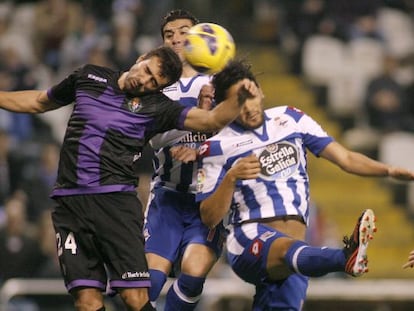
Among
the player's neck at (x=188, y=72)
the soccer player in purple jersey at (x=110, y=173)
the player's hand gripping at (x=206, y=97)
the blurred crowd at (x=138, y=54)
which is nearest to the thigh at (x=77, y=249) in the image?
the soccer player in purple jersey at (x=110, y=173)

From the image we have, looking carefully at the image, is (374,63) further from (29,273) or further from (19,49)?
(29,273)

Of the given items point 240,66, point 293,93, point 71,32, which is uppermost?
point 240,66

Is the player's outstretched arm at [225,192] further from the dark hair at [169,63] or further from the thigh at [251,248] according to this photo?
the dark hair at [169,63]

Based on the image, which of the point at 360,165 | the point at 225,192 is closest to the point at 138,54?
the point at 360,165

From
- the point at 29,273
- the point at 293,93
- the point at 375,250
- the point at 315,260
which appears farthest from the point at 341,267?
the point at 293,93

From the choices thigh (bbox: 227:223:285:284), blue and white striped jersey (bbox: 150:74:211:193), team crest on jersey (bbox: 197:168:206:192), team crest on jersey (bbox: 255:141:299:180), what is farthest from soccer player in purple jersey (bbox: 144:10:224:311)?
team crest on jersey (bbox: 255:141:299:180)

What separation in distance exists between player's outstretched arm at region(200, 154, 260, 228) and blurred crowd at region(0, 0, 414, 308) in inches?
185

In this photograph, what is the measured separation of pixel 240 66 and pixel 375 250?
7.79 m

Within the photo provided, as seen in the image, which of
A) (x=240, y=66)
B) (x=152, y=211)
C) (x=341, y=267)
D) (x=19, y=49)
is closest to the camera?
(x=341, y=267)

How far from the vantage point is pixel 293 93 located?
17.9m

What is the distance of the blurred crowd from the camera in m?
13.8

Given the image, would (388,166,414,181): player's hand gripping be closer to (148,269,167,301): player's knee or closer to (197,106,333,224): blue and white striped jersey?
(197,106,333,224): blue and white striped jersey

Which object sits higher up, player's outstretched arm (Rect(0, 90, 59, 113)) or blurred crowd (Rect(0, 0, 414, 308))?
player's outstretched arm (Rect(0, 90, 59, 113))

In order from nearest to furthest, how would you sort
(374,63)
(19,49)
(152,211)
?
(152,211) → (19,49) → (374,63)
